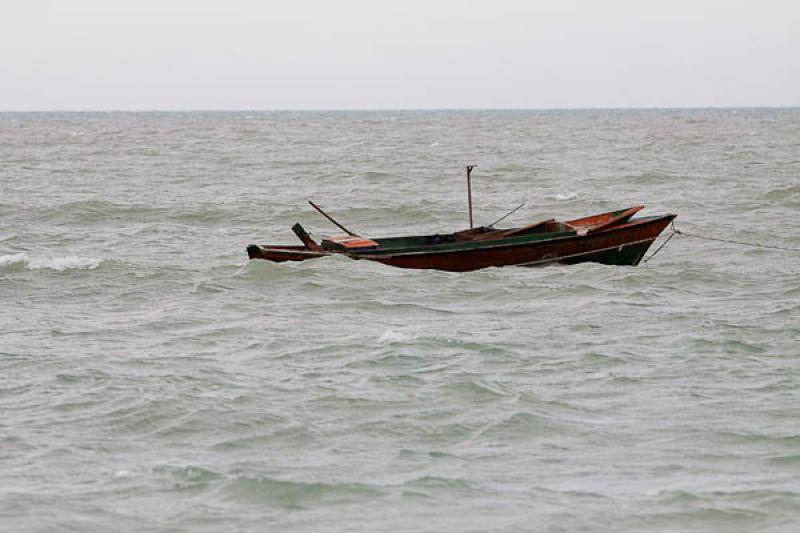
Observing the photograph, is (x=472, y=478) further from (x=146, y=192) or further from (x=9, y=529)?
(x=146, y=192)

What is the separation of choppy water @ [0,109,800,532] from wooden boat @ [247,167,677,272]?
26cm

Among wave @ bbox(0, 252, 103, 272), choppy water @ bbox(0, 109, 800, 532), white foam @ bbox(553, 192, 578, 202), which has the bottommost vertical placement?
choppy water @ bbox(0, 109, 800, 532)

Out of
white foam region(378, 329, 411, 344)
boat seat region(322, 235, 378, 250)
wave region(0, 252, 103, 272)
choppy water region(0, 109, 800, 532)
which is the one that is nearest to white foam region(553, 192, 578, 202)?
choppy water region(0, 109, 800, 532)

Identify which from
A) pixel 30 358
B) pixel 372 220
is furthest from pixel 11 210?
pixel 30 358

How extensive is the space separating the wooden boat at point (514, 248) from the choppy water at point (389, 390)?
26 centimetres

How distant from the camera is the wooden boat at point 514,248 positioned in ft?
67.7

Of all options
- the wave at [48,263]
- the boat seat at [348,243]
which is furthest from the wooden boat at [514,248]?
the wave at [48,263]

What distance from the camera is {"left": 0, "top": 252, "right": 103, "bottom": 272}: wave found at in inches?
872

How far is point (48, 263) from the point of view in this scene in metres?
22.4

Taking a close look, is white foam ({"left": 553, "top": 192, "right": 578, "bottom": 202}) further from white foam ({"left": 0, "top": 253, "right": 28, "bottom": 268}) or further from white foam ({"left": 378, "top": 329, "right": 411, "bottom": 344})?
white foam ({"left": 378, "top": 329, "right": 411, "bottom": 344})

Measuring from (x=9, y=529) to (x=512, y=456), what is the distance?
13.7ft

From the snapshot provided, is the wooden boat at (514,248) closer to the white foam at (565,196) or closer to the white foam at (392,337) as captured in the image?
the white foam at (392,337)

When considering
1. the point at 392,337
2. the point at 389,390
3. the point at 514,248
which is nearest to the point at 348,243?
the point at 514,248

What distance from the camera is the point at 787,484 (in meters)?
10.3
